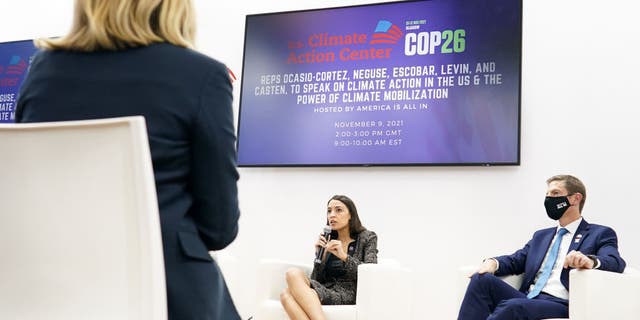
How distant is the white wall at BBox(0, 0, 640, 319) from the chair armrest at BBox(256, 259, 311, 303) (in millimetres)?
269

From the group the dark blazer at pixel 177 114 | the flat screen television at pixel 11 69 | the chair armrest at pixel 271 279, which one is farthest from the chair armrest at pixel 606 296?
the flat screen television at pixel 11 69

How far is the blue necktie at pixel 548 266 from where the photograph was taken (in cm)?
382

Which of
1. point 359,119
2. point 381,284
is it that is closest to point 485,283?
point 381,284

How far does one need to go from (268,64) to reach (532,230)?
2398mm

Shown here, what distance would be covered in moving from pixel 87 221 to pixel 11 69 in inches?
242

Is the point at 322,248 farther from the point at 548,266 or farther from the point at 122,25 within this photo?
the point at 122,25

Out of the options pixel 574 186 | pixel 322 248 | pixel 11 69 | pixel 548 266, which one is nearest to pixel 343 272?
pixel 322 248

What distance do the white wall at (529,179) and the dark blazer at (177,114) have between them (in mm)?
3476

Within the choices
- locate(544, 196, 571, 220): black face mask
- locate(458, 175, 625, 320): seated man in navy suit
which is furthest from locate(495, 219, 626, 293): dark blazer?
locate(544, 196, 571, 220): black face mask

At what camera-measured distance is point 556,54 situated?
16.0ft

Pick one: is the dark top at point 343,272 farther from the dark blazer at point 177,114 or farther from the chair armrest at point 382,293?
the dark blazer at point 177,114

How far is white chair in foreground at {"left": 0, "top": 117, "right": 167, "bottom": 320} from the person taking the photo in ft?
3.79

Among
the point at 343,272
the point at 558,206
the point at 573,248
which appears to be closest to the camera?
the point at 573,248

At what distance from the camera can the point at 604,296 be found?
130 inches
